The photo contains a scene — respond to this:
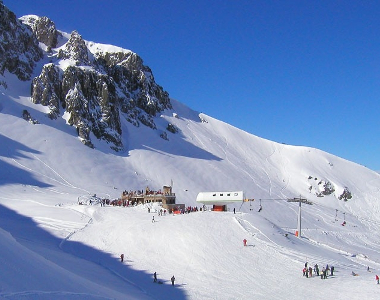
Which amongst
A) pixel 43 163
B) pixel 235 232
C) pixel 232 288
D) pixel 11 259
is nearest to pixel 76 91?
pixel 43 163

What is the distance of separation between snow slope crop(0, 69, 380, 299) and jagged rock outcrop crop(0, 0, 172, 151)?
12.8 ft

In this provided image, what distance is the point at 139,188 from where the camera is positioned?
7744 cm

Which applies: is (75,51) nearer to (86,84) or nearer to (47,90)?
(86,84)

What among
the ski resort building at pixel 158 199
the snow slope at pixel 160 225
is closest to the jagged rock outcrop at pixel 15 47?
the snow slope at pixel 160 225

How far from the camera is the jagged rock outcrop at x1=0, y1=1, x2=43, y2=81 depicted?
98812 millimetres

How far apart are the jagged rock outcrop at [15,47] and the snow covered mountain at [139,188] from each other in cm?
33

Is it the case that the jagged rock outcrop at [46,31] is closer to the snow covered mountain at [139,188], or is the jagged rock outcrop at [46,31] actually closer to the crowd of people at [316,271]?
the snow covered mountain at [139,188]

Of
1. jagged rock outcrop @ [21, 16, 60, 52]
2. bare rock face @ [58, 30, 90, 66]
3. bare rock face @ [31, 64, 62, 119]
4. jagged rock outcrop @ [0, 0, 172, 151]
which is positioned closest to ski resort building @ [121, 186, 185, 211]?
jagged rock outcrop @ [0, 0, 172, 151]

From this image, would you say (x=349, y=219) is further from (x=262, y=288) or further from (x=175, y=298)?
(x=175, y=298)

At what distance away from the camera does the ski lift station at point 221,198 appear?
5044 cm

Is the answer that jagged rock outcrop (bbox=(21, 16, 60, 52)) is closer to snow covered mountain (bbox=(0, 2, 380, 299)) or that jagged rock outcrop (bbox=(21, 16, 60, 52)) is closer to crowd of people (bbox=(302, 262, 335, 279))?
snow covered mountain (bbox=(0, 2, 380, 299))

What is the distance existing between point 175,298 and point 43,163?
57265 mm

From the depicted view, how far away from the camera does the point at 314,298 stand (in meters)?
25.3

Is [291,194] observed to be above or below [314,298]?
above
